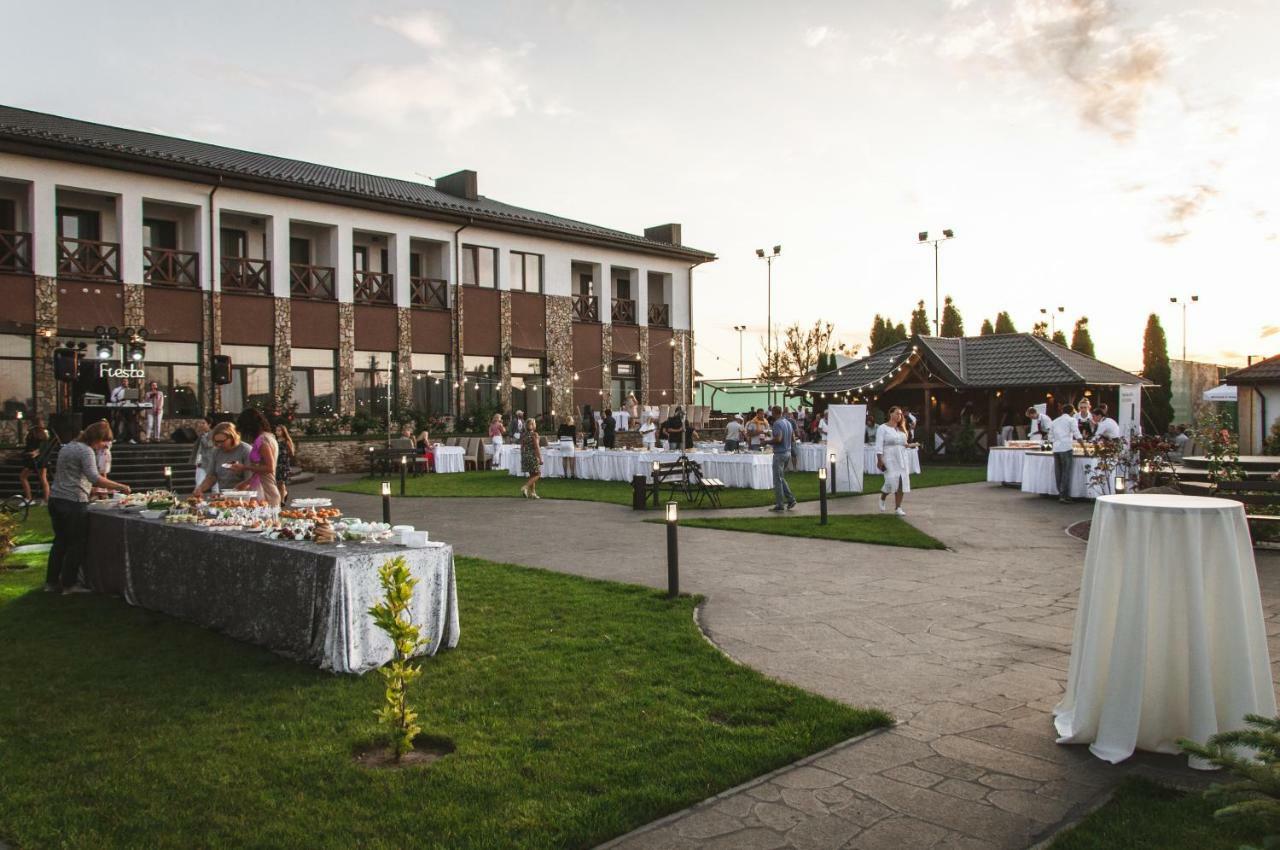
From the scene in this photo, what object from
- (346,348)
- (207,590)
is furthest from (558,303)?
(207,590)

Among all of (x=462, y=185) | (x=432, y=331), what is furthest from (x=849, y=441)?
(x=462, y=185)

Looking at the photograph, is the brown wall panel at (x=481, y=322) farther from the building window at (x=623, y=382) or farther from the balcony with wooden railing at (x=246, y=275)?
the balcony with wooden railing at (x=246, y=275)

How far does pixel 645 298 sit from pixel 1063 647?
3168 centimetres

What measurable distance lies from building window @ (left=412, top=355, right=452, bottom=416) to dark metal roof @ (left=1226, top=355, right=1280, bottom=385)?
24.5 m

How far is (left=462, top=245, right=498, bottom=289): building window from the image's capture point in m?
31.9

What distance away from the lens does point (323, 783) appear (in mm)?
4141

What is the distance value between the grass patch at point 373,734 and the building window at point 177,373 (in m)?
19.6

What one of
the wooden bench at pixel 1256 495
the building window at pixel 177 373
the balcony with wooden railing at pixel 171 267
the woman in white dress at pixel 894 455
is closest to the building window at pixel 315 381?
the building window at pixel 177 373

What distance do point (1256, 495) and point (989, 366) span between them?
66.8 ft

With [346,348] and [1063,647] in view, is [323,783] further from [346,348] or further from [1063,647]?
[346,348]

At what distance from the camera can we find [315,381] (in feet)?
92.1

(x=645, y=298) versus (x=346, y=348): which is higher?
(x=645, y=298)

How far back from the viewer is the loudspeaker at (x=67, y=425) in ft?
64.9

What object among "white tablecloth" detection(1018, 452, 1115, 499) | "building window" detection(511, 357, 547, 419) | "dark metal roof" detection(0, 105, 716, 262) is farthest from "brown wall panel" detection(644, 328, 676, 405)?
"white tablecloth" detection(1018, 452, 1115, 499)
